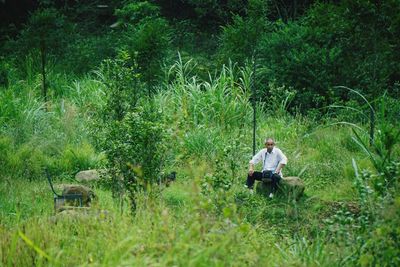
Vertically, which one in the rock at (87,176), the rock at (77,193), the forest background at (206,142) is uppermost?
the forest background at (206,142)

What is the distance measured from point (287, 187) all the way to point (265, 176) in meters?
0.44

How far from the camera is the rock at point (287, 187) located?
9203mm

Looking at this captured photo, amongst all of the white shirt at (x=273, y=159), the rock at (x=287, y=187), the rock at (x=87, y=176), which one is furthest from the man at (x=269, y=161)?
the rock at (x=87, y=176)

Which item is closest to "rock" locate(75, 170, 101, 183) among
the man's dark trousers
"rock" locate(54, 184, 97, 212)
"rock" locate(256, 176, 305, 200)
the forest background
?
the forest background

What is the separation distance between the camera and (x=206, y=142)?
11.2 metres

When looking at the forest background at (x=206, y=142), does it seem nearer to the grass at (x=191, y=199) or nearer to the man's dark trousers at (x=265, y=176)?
the grass at (x=191, y=199)

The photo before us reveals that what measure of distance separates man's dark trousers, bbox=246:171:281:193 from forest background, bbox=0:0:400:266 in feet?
0.70

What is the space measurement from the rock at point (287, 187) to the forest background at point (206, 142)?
7.6 inches

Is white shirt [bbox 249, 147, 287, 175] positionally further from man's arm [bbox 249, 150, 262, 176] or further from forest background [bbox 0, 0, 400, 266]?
forest background [bbox 0, 0, 400, 266]

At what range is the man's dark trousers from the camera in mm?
9484

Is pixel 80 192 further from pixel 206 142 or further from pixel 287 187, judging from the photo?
pixel 206 142

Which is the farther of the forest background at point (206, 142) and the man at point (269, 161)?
the man at point (269, 161)

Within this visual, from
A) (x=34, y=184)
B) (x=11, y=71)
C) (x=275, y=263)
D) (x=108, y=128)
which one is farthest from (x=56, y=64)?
(x=275, y=263)

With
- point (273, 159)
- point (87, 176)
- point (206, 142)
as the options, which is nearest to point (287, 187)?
point (273, 159)
